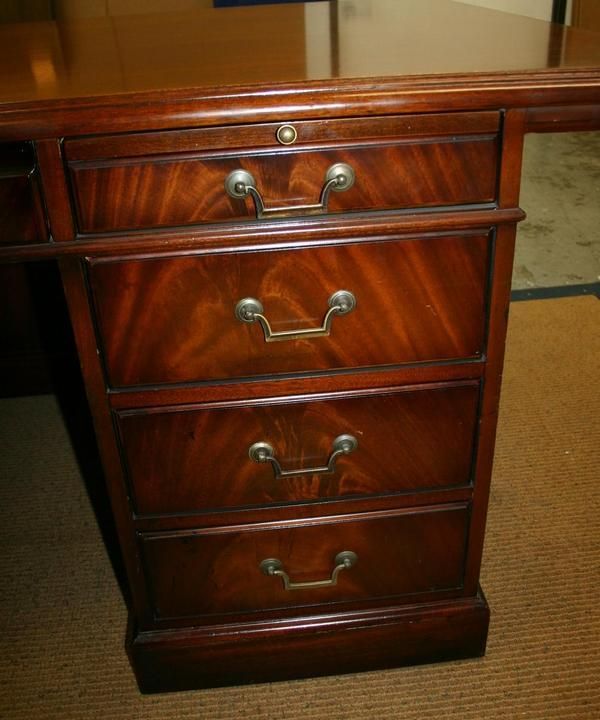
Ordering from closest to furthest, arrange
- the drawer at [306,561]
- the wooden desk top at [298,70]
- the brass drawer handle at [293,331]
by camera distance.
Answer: the wooden desk top at [298,70] → the brass drawer handle at [293,331] → the drawer at [306,561]

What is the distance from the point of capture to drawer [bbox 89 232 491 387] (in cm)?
78

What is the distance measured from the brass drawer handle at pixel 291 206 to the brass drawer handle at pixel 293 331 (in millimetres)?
101

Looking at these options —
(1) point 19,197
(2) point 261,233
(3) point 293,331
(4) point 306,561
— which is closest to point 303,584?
(4) point 306,561

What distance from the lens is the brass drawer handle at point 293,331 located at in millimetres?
802

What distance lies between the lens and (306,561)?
1001 millimetres

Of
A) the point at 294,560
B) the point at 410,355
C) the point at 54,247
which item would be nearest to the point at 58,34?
the point at 54,247

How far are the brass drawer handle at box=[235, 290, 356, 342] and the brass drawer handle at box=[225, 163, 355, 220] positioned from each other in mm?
101

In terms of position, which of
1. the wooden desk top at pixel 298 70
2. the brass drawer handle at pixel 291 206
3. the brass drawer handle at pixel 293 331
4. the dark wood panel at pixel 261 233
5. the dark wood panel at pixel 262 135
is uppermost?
the wooden desk top at pixel 298 70

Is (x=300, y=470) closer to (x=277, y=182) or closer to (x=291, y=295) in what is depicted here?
(x=291, y=295)

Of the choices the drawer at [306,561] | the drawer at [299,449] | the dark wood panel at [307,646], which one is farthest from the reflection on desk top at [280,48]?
the dark wood panel at [307,646]

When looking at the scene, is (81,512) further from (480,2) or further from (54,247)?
(480,2)

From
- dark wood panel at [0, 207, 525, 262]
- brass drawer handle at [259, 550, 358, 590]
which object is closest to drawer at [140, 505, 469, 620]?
brass drawer handle at [259, 550, 358, 590]

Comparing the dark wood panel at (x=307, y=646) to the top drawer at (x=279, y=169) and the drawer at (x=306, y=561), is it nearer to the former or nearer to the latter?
the drawer at (x=306, y=561)

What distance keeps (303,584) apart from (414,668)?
0.82 feet
